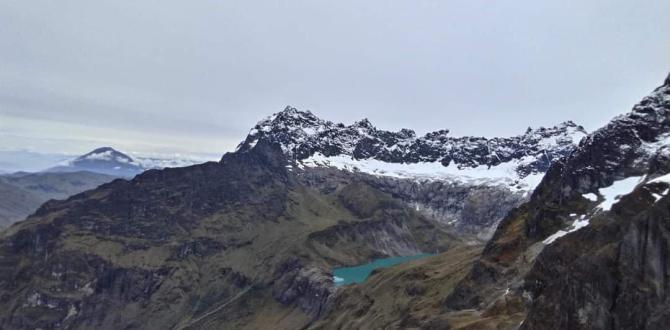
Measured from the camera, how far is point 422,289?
173125 millimetres

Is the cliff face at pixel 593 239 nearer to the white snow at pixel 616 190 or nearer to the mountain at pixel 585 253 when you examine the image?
the mountain at pixel 585 253

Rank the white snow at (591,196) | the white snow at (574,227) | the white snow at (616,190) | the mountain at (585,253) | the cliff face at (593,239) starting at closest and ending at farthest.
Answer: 1. the mountain at (585,253)
2. the cliff face at (593,239)
3. the white snow at (574,227)
4. the white snow at (616,190)
5. the white snow at (591,196)

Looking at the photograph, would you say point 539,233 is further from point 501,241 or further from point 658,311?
point 658,311

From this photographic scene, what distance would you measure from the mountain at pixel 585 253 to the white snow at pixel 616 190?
0.84ft

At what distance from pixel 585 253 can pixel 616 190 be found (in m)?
39.8

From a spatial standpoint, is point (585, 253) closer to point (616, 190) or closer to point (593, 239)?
point (593, 239)

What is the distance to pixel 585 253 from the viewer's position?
244 ft

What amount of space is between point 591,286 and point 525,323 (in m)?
11.8

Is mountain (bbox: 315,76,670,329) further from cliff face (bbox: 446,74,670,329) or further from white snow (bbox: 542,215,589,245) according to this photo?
white snow (bbox: 542,215,589,245)

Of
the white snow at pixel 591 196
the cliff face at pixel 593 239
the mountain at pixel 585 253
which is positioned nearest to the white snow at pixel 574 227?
the cliff face at pixel 593 239

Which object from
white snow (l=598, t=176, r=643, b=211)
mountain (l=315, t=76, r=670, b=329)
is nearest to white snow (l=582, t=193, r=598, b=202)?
mountain (l=315, t=76, r=670, b=329)

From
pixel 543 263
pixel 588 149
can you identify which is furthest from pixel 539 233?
pixel 543 263

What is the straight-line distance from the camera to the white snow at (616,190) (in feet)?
342

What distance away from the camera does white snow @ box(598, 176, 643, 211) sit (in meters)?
104
